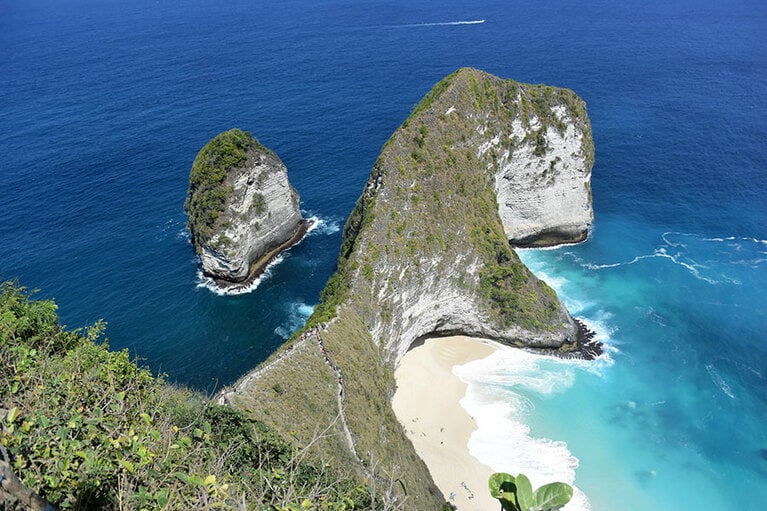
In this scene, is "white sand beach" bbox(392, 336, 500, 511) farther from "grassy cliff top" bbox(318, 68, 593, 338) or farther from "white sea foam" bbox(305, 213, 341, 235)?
"white sea foam" bbox(305, 213, 341, 235)

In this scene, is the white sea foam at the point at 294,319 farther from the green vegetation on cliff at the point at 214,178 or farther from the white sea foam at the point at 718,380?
the white sea foam at the point at 718,380

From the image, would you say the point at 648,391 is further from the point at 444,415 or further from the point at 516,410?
the point at 444,415

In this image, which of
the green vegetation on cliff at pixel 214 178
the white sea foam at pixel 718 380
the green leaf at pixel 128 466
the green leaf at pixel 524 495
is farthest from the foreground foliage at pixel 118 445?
the white sea foam at pixel 718 380

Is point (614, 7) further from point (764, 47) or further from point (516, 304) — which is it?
point (516, 304)

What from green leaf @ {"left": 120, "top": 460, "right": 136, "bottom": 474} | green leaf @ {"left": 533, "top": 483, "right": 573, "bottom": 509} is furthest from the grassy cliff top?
green leaf @ {"left": 120, "top": 460, "right": 136, "bottom": 474}

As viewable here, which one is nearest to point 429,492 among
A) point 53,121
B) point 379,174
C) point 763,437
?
point 379,174
